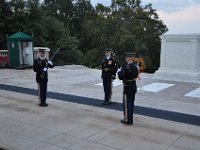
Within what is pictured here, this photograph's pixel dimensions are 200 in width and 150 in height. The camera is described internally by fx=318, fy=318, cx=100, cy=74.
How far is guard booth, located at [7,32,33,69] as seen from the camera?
53.1 ft

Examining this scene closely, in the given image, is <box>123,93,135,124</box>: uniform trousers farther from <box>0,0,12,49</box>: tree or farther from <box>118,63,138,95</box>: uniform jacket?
<box>0,0,12,49</box>: tree

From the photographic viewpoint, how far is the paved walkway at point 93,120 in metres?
5.54

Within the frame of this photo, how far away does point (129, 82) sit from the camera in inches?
260

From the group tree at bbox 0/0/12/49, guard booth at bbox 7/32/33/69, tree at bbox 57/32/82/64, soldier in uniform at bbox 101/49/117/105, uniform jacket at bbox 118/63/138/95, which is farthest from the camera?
tree at bbox 57/32/82/64

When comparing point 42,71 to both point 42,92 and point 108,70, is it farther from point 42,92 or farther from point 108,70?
point 108,70

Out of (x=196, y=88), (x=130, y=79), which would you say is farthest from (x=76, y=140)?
(x=196, y=88)

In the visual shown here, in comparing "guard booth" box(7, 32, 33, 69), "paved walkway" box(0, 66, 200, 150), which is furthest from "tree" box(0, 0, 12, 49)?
"paved walkway" box(0, 66, 200, 150)

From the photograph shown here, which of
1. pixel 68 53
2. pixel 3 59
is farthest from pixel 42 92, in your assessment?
pixel 68 53

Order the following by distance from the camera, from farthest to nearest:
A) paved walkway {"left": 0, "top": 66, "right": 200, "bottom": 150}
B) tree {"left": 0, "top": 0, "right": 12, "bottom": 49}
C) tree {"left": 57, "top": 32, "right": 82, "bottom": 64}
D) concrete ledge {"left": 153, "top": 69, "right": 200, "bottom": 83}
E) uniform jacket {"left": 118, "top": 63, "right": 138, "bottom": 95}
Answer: tree {"left": 57, "top": 32, "right": 82, "bottom": 64} → tree {"left": 0, "top": 0, "right": 12, "bottom": 49} → concrete ledge {"left": 153, "top": 69, "right": 200, "bottom": 83} → uniform jacket {"left": 118, "top": 63, "right": 138, "bottom": 95} → paved walkway {"left": 0, "top": 66, "right": 200, "bottom": 150}

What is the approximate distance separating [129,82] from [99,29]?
102 feet

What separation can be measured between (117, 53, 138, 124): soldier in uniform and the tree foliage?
16968 millimetres

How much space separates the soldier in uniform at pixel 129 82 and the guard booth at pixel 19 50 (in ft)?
34.4

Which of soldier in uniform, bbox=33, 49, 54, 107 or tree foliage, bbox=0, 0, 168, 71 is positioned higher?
tree foliage, bbox=0, 0, 168, 71

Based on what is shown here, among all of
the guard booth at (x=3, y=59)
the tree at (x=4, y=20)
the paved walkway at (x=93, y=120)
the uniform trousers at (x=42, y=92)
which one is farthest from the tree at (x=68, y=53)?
the uniform trousers at (x=42, y=92)
